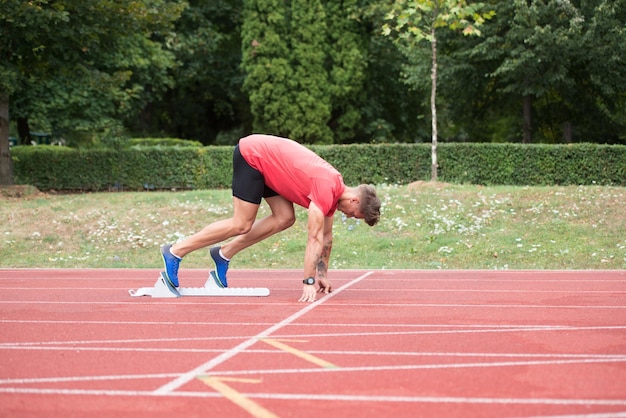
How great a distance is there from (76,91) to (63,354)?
20065 millimetres

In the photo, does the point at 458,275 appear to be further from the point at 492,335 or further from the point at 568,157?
the point at 568,157

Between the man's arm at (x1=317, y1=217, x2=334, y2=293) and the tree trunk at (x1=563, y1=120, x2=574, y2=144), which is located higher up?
the tree trunk at (x1=563, y1=120, x2=574, y2=144)

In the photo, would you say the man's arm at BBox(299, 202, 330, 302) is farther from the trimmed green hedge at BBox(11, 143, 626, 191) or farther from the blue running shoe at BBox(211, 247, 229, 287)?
the trimmed green hedge at BBox(11, 143, 626, 191)

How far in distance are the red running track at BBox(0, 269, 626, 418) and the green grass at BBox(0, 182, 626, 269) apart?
12.4 ft

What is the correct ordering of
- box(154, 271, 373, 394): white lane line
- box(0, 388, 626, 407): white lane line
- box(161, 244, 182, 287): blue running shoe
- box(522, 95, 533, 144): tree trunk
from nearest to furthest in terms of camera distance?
box(0, 388, 626, 407): white lane line
box(154, 271, 373, 394): white lane line
box(161, 244, 182, 287): blue running shoe
box(522, 95, 533, 144): tree trunk

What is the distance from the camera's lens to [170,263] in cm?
826

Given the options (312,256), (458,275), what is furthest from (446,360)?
(458,275)

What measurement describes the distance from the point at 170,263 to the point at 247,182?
43.5 inches

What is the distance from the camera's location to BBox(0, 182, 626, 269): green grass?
13312 mm

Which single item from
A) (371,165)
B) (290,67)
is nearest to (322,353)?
(371,165)

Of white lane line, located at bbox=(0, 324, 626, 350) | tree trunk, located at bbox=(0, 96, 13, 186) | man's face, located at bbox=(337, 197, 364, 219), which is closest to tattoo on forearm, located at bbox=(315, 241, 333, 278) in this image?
man's face, located at bbox=(337, 197, 364, 219)

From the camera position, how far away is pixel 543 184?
20.3 m

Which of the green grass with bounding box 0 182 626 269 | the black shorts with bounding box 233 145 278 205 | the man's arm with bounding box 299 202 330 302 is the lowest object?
the green grass with bounding box 0 182 626 269

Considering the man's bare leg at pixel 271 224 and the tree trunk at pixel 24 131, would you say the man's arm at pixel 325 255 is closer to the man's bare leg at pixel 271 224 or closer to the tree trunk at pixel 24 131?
the man's bare leg at pixel 271 224
